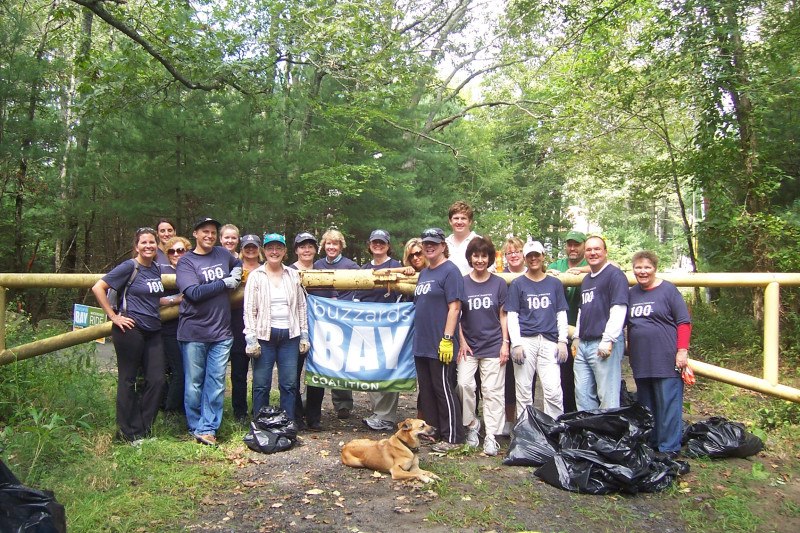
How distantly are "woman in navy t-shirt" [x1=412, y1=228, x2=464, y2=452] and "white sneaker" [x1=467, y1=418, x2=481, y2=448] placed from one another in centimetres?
8

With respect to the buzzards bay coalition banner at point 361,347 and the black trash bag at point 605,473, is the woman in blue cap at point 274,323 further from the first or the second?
the black trash bag at point 605,473

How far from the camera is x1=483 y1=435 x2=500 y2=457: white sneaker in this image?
520 cm

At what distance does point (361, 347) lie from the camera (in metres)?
5.91

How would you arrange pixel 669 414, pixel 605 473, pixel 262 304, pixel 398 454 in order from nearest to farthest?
pixel 605 473 → pixel 398 454 → pixel 669 414 → pixel 262 304

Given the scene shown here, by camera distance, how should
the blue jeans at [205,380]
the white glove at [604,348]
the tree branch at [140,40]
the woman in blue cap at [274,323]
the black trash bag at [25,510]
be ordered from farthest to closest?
1. the tree branch at [140,40]
2. the woman in blue cap at [274,323]
3. the blue jeans at [205,380]
4. the white glove at [604,348]
5. the black trash bag at [25,510]

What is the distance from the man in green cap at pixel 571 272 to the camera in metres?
5.90

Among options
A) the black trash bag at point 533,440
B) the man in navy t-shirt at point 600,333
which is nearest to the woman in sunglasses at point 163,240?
the black trash bag at point 533,440

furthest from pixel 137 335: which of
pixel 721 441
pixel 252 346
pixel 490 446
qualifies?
pixel 721 441

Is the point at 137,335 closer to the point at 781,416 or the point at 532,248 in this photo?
the point at 532,248

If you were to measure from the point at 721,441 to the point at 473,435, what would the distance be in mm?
2169

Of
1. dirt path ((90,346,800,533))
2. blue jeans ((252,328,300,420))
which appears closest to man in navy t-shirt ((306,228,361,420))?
blue jeans ((252,328,300,420))

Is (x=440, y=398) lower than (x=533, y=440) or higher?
higher

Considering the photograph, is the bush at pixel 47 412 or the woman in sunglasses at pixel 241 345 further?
the woman in sunglasses at pixel 241 345

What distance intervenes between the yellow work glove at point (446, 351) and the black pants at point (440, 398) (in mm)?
136
